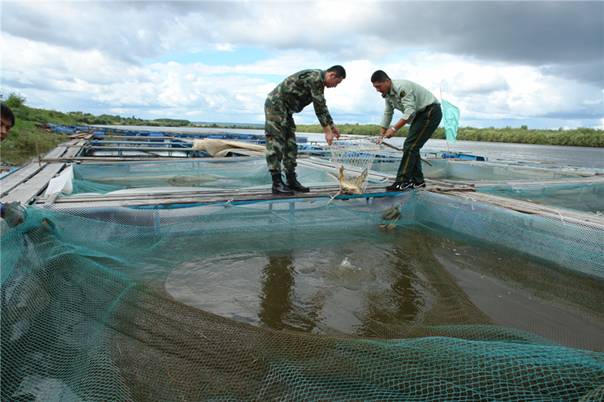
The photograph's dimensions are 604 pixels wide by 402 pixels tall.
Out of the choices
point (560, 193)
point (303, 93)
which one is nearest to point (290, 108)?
point (303, 93)

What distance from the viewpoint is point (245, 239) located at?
4.29m

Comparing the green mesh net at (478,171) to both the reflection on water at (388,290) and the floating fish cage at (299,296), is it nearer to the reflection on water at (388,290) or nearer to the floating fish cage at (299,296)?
the floating fish cage at (299,296)

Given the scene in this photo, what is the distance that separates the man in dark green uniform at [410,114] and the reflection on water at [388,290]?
1252mm

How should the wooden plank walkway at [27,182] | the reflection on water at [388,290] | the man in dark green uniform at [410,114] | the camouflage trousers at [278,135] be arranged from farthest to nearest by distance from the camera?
the man in dark green uniform at [410,114], the camouflage trousers at [278,135], the wooden plank walkway at [27,182], the reflection on water at [388,290]

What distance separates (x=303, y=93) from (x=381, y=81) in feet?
3.72

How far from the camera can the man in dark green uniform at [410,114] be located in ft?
15.9

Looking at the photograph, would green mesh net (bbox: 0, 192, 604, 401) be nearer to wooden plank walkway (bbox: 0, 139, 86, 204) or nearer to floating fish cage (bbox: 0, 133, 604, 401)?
floating fish cage (bbox: 0, 133, 604, 401)

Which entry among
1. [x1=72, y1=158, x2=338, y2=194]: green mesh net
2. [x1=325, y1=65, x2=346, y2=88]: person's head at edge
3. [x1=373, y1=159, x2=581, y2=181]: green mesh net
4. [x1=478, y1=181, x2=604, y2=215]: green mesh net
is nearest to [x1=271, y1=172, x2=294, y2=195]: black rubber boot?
[x1=325, y1=65, x2=346, y2=88]: person's head at edge

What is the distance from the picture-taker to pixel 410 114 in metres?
4.75

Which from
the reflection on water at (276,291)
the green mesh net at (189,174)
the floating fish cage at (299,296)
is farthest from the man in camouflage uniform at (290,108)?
the green mesh net at (189,174)

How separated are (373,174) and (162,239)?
179 inches

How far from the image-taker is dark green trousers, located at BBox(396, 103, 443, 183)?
499cm

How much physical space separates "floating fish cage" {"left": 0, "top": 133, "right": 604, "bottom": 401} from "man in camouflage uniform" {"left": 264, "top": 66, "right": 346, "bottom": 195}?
0.54 metres

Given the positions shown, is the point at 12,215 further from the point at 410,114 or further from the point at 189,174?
the point at 189,174
